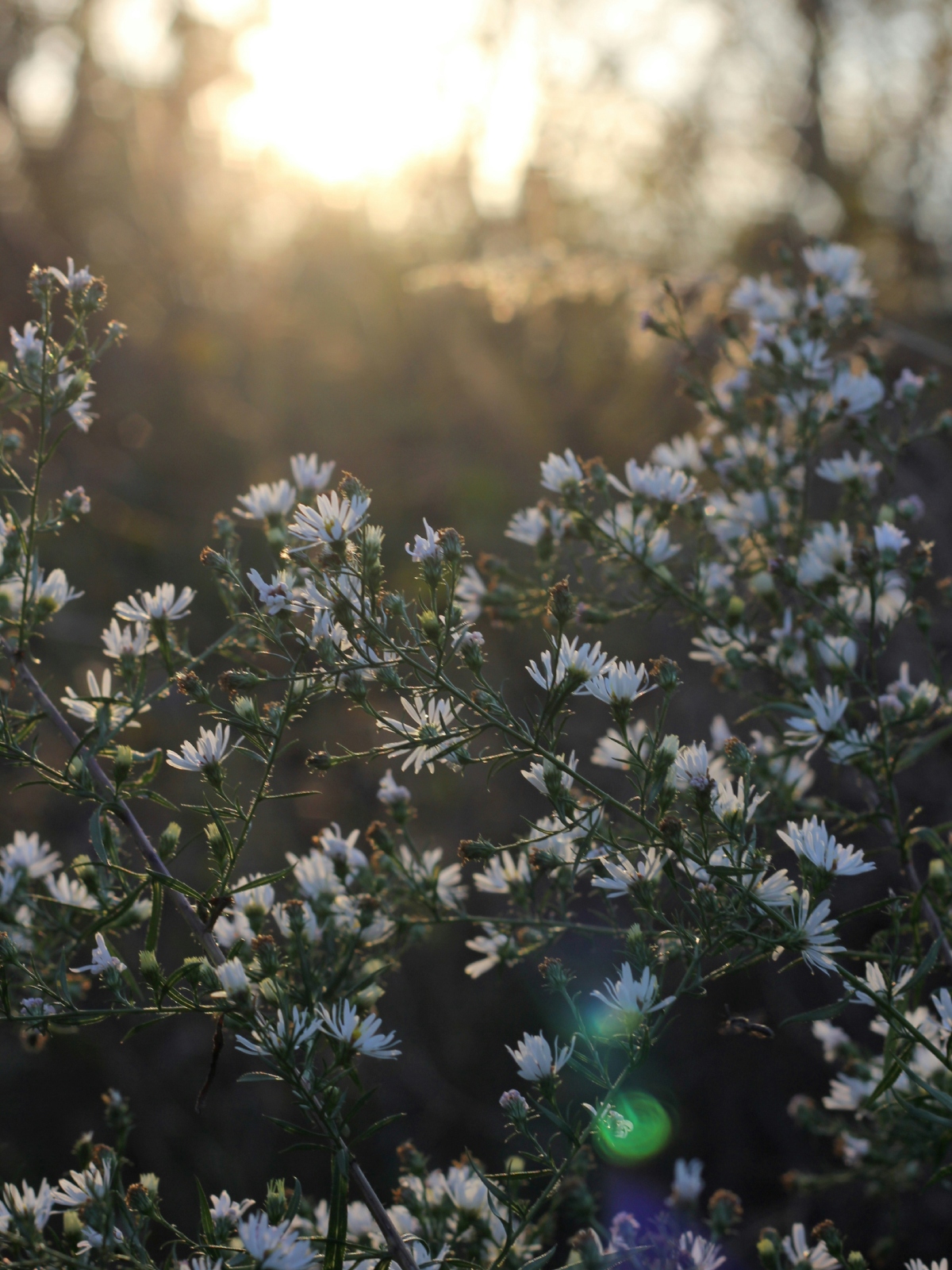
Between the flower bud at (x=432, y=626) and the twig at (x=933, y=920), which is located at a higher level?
the flower bud at (x=432, y=626)

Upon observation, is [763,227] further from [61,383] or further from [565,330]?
[61,383]

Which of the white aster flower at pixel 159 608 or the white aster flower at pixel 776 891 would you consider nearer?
the white aster flower at pixel 776 891

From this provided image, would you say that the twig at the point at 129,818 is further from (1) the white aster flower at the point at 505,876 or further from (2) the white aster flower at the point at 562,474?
(2) the white aster flower at the point at 562,474

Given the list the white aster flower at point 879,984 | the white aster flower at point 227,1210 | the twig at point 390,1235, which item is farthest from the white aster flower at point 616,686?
the white aster flower at point 227,1210

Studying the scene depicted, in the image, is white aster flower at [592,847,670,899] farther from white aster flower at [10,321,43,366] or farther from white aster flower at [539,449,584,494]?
white aster flower at [10,321,43,366]

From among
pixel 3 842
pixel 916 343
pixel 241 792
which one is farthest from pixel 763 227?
pixel 3 842

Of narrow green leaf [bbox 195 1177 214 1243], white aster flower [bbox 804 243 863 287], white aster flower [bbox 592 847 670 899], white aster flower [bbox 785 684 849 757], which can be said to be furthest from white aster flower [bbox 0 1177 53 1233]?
white aster flower [bbox 804 243 863 287]
